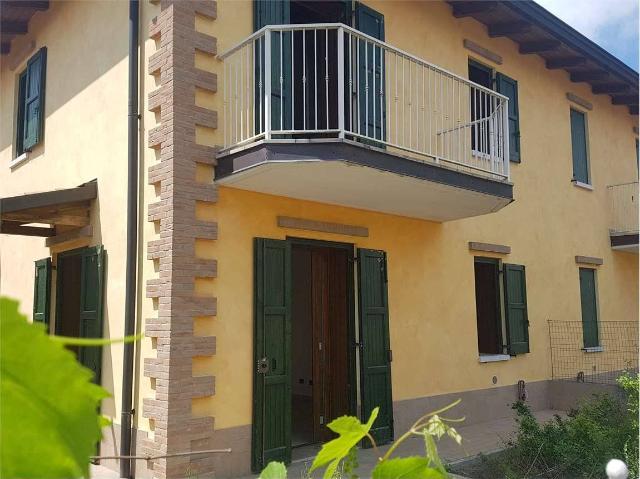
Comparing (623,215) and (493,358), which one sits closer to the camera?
(493,358)

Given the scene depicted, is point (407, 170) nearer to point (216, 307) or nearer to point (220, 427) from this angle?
point (216, 307)

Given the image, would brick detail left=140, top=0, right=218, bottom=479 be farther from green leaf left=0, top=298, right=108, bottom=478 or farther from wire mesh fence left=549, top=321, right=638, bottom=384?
wire mesh fence left=549, top=321, right=638, bottom=384

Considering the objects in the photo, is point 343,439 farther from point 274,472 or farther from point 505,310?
point 505,310

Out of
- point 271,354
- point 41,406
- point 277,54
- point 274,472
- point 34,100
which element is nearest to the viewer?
point 41,406

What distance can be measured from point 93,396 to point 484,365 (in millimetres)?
9871

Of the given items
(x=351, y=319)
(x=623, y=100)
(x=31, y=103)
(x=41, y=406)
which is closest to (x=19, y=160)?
(x=31, y=103)

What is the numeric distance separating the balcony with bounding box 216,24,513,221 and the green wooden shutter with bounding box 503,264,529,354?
2.11 metres

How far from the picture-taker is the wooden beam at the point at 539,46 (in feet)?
36.5

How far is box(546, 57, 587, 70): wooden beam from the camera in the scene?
11883 mm

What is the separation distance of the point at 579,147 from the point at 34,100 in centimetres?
1054

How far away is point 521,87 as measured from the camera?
36.9ft

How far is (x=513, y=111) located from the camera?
36.0 ft

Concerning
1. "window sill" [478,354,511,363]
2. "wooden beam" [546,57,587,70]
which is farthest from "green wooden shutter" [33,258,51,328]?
"wooden beam" [546,57,587,70]

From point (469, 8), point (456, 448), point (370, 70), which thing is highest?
point (469, 8)
